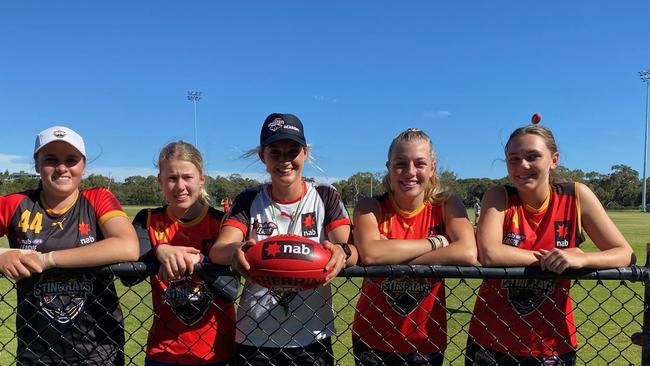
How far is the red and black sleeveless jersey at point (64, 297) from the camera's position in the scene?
284 centimetres

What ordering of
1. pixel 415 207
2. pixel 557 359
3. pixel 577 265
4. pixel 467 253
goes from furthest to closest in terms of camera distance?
pixel 415 207 < pixel 557 359 < pixel 467 253 < pixel 577 265

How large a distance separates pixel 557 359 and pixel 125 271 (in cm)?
248

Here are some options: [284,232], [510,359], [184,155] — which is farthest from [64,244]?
[510,359]

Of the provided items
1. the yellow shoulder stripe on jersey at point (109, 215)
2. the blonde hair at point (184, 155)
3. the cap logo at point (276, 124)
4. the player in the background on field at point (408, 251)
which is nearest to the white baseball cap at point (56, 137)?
the yellow shoulder stripe on jersey at point (109, 215)

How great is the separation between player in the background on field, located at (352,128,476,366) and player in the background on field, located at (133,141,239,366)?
0.85 m

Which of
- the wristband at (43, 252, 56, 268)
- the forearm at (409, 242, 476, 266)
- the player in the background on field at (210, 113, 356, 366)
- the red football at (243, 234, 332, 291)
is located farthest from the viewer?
the player in the background on field at (210, 113, 356, 366)

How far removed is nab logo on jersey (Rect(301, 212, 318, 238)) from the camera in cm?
307

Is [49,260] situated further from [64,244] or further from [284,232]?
[284,232]

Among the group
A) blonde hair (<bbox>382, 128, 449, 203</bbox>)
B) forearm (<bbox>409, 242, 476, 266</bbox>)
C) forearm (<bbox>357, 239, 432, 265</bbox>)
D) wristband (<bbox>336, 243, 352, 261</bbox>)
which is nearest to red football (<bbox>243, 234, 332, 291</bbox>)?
wristband (<bbox>336, 243, 352, 261</bbox>)

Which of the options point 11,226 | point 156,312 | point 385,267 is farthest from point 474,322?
point 11,226

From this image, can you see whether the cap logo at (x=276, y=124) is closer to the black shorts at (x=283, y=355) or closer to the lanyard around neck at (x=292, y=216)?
the lanyard around neck at (x=292, y=216)

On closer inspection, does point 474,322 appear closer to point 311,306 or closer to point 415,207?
point 415,207

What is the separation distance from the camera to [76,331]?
2930 mm

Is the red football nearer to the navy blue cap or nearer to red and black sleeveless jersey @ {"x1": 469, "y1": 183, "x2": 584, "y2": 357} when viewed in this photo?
the navy blue cap
